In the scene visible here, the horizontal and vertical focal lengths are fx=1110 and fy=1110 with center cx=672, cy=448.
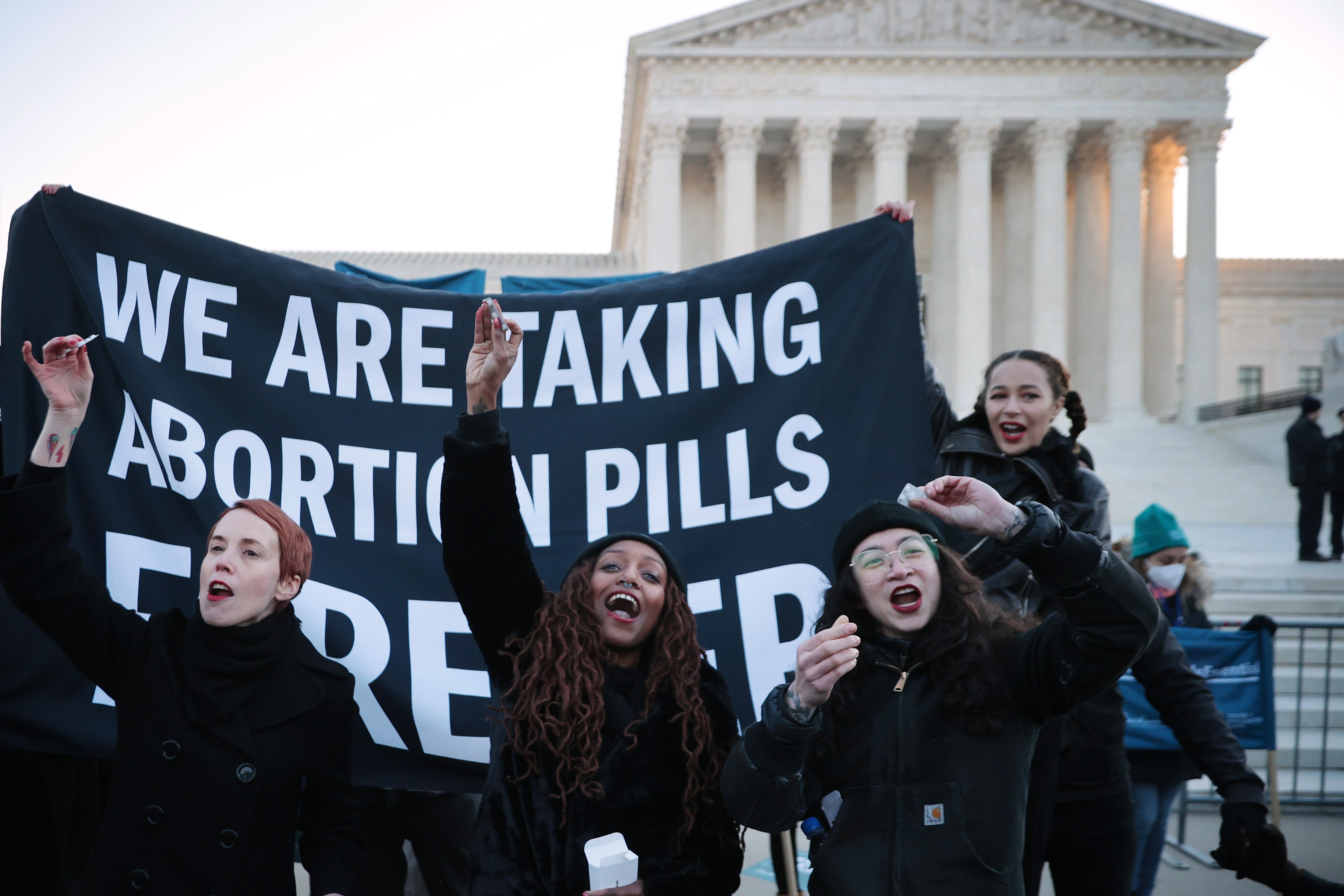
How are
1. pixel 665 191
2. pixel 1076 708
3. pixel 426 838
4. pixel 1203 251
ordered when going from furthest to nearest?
pixel 665 191 < pixel 1203 251 < pixel 426 838 < pixel 1076 708

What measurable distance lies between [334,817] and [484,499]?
834 millimetres

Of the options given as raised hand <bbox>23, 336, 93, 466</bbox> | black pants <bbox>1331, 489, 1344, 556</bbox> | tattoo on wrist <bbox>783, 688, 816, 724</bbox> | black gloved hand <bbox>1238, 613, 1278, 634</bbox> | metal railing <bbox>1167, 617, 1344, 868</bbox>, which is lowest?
metal railing <bbox>1167, 617, 1344, 868</bbox>

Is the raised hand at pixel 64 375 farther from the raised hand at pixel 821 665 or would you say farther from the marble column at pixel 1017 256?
the marble column at pixel 1017 256

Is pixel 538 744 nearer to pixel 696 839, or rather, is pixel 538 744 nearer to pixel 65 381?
pixel 696 839

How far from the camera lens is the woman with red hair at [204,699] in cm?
247

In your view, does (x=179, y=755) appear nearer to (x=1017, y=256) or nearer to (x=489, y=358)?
(x=489, y=358)

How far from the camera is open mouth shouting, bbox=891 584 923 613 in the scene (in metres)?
2.49

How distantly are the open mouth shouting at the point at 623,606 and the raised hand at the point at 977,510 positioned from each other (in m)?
0.80

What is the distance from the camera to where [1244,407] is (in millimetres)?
32250

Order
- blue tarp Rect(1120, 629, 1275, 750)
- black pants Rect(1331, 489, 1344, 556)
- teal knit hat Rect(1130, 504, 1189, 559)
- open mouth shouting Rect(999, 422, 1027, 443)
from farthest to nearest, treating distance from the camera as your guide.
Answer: black pants Rect(1331, 489, 1344, 556) → teal knit hat Rect(1130, 504, 1189, 559) → blue tarp Rect(1120, 629, 1275, 750) → open mouth shouting Rect(999, 422, 1027, 443)

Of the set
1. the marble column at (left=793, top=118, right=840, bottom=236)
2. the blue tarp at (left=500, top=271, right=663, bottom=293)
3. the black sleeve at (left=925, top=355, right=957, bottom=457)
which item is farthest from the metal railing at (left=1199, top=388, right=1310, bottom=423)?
Result: the black sleeve at (left=925, top=355, right=957, bottom=457)

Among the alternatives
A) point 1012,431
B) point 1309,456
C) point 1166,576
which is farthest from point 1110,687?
point 1309,456

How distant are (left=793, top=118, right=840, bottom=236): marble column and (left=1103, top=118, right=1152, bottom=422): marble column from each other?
29.4 feet

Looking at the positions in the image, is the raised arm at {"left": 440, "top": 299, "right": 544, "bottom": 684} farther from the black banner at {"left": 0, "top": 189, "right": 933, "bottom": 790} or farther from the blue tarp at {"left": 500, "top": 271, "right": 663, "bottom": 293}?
the blue tarp at {"left": 500, "top": 271, "right": 663, "bottom": 293}
